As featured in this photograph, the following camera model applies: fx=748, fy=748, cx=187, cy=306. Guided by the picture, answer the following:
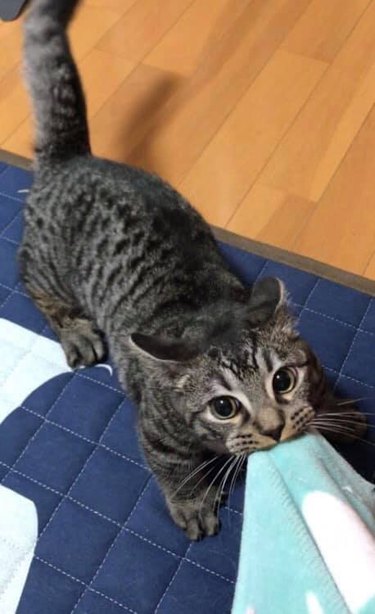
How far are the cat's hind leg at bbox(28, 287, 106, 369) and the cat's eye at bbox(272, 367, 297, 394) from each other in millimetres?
518

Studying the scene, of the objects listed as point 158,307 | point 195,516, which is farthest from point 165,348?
point 195,516

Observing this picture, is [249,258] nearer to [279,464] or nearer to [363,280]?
[363,280]

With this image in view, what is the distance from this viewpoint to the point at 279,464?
3.10 ft

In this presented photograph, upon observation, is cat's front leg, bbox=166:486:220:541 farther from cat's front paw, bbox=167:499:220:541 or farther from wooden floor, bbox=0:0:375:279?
wooden floor, bbox=0:0:375:279

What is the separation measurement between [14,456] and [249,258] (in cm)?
59

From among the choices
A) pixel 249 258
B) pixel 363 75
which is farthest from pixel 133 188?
Result: pixel 363 75

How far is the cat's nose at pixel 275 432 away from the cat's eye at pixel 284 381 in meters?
0.05

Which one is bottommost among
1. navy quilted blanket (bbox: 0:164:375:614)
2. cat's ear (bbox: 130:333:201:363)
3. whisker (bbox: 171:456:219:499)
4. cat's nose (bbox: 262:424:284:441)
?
navy quilted blanket (bbox: 0:164:375:614)

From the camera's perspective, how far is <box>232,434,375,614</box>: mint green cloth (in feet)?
2.70

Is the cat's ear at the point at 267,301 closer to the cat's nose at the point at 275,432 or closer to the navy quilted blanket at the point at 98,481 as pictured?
the cat's nose at the point at 275,432

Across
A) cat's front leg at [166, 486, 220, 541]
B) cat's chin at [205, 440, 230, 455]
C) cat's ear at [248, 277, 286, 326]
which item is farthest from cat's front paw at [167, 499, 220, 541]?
cat's ear at [248, 277, 286, 326]

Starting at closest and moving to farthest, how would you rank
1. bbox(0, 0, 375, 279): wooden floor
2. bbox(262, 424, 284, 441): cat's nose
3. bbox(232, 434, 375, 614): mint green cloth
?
bbox(232, 434, 375, 614): mint green cloth, bbox(262, 424, 284, 441): cat's nose, bbox(0, 0, 375, 279): wooden floor

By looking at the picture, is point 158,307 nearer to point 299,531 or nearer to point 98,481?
point 98,481

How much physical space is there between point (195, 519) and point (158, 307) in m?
0.34
